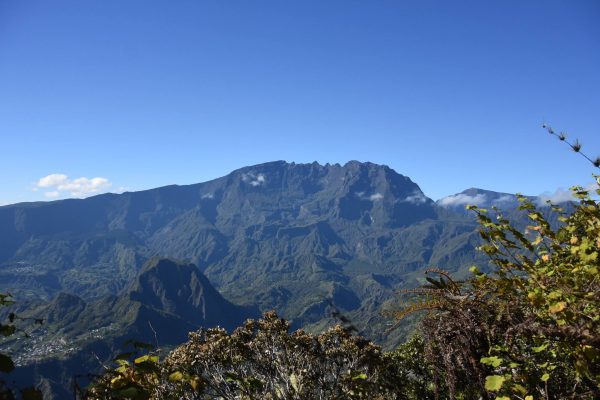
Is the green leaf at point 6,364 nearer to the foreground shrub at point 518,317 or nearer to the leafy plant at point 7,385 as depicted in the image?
the leafy plant at point 7,385

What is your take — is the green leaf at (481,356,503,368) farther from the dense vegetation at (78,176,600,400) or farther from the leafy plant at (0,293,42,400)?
the leafy plant at (0,293,42,400)

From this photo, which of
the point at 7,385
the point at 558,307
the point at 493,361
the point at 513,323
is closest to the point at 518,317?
the point at 513,323

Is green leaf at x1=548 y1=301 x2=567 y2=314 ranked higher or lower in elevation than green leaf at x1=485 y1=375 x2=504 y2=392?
higher

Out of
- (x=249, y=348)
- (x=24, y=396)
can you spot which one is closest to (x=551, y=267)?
(x=24, y=396)

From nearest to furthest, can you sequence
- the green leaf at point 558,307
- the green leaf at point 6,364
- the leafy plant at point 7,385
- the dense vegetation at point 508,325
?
the leafy plant at point 7,385 → the green leaf at point 6,364 → the green leaf at point 558,307 → the dense vegetation at point 508,325

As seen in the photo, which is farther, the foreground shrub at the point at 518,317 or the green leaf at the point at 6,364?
the foreground shrub at the point at 518,317

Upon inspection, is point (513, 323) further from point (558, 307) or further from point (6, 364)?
point (6, 364)

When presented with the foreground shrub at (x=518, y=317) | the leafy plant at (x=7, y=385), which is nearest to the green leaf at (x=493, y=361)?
the foreground shrub at (x=518, y=317)

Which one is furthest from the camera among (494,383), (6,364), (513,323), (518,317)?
(518,317)

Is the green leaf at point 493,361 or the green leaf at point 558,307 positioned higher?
the green leaf at point 558,307

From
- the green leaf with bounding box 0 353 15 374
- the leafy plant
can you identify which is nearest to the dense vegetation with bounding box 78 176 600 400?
the leafy plant

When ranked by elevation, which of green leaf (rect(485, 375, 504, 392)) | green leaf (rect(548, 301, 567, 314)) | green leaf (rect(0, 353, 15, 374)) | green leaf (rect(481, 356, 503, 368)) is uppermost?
green leaf (rect(0, 353, 15, 374))

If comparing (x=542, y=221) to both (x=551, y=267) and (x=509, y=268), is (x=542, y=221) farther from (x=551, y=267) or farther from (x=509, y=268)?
(x=509, y=268)

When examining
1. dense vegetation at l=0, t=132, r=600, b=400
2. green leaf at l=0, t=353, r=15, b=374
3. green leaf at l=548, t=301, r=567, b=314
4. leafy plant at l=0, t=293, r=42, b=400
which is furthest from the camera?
dense vegetation at l=0, t=132, r=600, b=400
